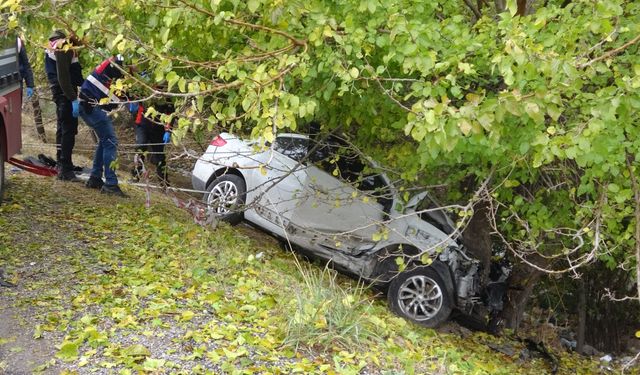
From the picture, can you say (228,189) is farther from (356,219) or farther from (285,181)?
(356,219)

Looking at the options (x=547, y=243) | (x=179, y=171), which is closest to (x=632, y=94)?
(x=547, y=243)

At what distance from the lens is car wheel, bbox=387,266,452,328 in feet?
29.3

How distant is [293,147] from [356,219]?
133 centimetres

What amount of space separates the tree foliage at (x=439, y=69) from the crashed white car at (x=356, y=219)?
6.55ft

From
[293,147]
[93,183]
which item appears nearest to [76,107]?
[93,183]

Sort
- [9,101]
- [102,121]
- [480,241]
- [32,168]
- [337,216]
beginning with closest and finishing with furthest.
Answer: [9,101]
[102,121]
[32,168]
[337,216]
[480,241]

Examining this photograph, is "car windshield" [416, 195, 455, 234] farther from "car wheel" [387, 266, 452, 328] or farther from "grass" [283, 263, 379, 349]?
"grass" [283, 263, 379, 349]

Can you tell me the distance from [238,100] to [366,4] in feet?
4.12

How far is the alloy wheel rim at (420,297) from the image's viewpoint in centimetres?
896

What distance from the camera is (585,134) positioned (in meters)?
4.78

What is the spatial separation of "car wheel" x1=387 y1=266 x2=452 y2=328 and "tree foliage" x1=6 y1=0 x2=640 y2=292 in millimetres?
2244

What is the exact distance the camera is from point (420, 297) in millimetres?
8992

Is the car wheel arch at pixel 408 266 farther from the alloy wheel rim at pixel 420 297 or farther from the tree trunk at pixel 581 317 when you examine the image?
the tree trunk at pixel 581 317

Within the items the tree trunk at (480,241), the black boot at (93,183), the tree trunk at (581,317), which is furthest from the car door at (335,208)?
the tree trunk at (581,317)
